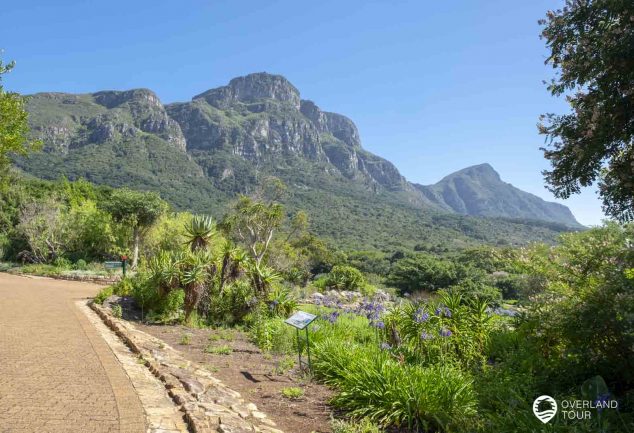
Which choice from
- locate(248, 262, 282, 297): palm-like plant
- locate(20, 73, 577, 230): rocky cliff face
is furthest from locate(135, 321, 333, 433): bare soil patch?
locate(20, 73, 577, 230): rocky cliff face

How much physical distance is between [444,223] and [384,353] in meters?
131

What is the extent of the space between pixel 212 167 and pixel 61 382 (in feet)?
425

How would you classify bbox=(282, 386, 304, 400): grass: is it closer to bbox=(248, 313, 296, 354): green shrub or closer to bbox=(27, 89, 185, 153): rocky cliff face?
bbox=(248, 313, 296, 354): green shrub

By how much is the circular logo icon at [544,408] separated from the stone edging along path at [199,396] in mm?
2738

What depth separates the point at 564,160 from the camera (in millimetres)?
7059

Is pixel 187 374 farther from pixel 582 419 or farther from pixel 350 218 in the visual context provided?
pixel 350 218

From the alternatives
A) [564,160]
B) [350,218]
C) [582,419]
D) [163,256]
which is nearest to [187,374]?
[582,419]

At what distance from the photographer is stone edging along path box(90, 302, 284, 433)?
4.48 metres

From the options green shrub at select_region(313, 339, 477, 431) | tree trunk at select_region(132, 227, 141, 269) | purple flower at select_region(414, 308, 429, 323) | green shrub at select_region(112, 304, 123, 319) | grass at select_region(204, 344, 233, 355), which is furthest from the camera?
tree trunk at select_region(132, 227, 141, 269)

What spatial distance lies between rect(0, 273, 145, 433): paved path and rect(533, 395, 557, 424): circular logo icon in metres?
4.01

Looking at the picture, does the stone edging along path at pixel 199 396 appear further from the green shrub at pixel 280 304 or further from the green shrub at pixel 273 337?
the green shrub at pixel 280 304

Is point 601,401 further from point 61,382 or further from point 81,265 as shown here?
point 81,265

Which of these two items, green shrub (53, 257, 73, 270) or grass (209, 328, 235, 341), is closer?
grass (209, 328, 235, 341)

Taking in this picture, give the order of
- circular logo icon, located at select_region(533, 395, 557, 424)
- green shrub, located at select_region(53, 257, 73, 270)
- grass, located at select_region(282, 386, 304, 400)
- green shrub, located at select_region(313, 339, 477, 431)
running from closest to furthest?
1. circular logo icon, located at select_region(533, 395, 557, 424)
2. green shrub, located at select_region(313, 339, 477, 431)
3. grass, located at select_region(282, 386, 304, 400)
4. green shrub, located at select_region(53, 257, 73, 270)
